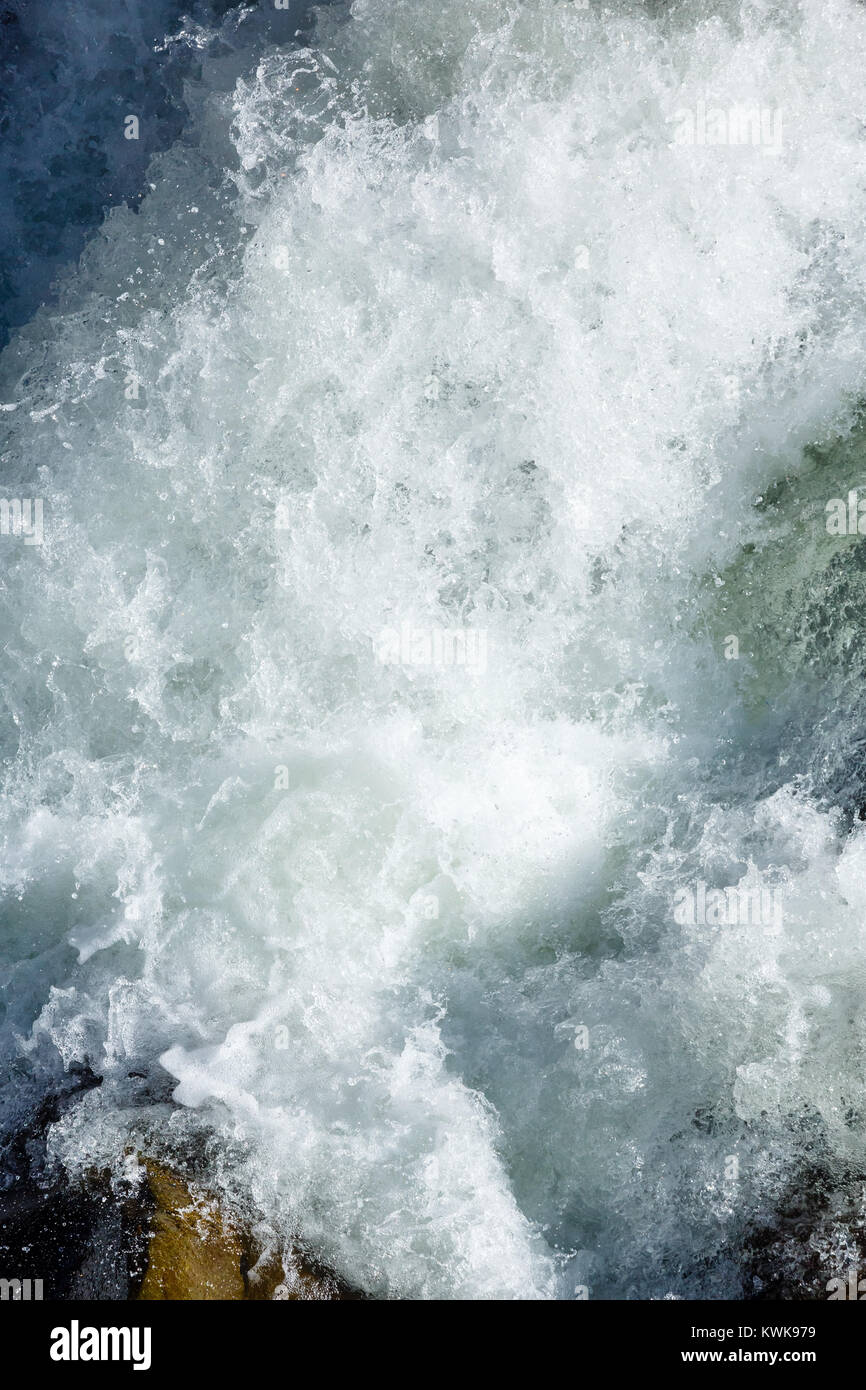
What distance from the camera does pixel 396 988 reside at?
4789mm

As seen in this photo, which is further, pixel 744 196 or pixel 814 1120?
pixel 744 196

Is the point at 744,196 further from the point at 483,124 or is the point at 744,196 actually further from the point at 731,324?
the point at 483,124

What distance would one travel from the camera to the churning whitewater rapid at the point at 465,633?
4.43 metres

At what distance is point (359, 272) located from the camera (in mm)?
5184

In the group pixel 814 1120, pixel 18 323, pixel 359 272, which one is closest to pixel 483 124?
pixel 359 272

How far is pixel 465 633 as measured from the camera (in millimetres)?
5160

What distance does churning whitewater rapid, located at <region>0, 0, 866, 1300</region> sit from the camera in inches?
175

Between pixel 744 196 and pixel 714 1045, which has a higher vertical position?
pixel 744 196

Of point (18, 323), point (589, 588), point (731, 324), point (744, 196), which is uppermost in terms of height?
point (18, 323)
